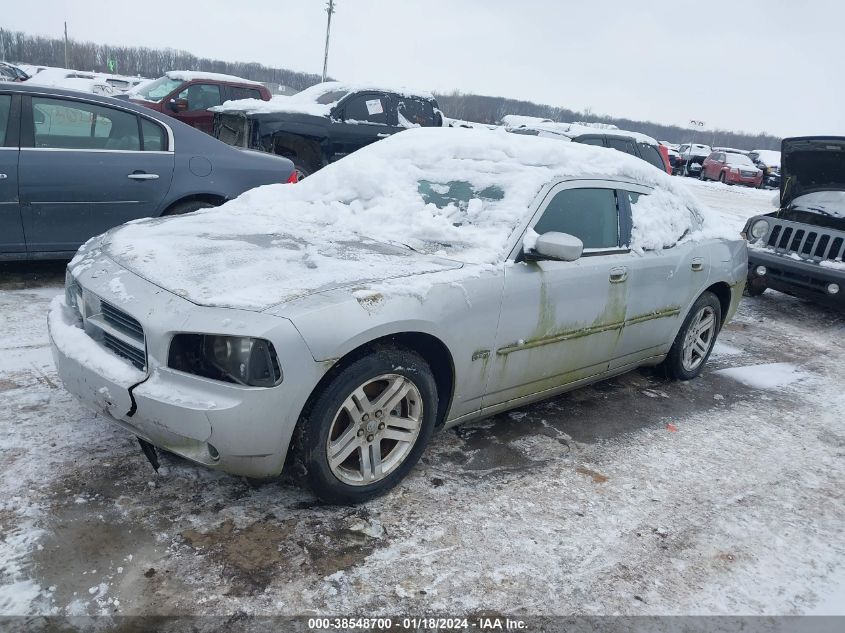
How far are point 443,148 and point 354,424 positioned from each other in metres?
1.95

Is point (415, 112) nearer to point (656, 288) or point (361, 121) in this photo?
point (361, 121)

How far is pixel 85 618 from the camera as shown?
2.07m

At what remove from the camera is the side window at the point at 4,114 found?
4.71m

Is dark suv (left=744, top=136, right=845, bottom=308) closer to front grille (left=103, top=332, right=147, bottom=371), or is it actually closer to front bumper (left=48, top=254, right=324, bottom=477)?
front bumper (left=48, top=254, right=324, bottom=477)

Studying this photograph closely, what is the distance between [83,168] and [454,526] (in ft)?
13.1

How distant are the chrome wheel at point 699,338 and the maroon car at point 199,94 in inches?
373

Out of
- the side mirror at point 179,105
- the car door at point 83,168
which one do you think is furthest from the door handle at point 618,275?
the side mirror at point 179,105

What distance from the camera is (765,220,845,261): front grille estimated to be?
6801 mm

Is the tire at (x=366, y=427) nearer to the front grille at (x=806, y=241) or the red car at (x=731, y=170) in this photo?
the front grille at (x=806, y=241)

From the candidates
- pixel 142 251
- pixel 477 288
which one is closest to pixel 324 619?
pixel 477 288

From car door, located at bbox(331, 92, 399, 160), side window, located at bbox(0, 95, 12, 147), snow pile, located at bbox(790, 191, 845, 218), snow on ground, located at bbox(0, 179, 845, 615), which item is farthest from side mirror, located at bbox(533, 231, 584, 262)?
car door, located at bbox(331, 92, 399, 160)

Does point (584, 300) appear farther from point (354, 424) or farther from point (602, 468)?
point (354, 424)

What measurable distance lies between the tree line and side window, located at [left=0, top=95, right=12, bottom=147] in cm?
6004

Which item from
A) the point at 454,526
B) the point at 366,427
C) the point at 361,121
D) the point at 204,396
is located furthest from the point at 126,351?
the point at 361,121
